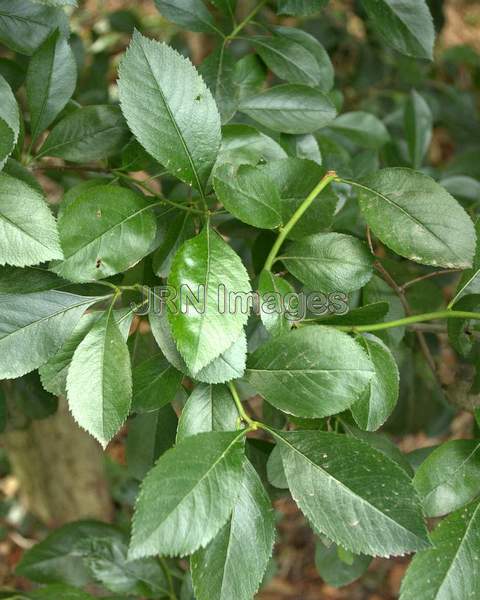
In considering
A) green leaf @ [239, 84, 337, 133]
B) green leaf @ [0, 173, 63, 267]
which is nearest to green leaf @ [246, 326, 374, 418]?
green leaf @ [0, 173, 63, 267]

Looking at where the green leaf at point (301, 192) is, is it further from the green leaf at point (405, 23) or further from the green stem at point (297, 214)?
the green leaf at point (405, 23)

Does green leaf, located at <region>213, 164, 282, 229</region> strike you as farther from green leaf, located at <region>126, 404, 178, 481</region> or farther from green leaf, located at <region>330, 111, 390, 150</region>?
green leaf, located at <region>330, 111, 390, 150</region>

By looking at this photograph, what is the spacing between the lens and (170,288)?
61 cm

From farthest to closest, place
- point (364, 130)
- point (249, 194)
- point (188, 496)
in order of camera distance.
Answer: point (364, 130) < point (249, 194) < point (188, 496)

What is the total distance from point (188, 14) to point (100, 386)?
50 centimetres

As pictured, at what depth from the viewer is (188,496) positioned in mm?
566

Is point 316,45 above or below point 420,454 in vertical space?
above

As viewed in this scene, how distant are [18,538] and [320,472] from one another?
132 cm

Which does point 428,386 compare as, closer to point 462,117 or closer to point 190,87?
point 462,117

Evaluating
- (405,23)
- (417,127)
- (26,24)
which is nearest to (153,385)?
(26,24)

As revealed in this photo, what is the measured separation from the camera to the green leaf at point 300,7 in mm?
853

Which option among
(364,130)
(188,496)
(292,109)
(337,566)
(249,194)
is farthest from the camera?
(364,130)

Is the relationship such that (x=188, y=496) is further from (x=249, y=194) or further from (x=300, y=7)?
(x=300, y=7)

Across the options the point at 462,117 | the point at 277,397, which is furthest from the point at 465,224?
the point at 462,117
